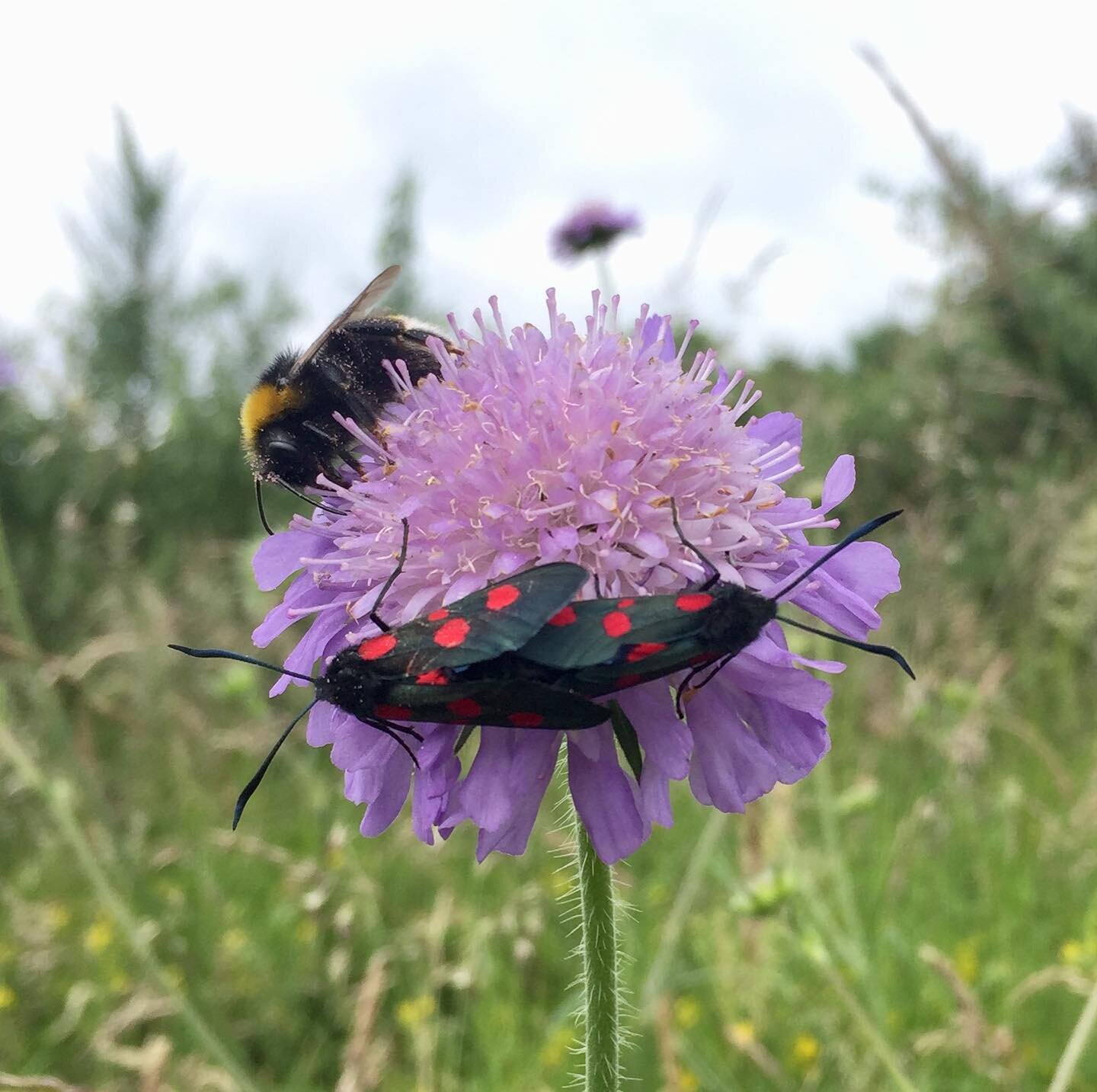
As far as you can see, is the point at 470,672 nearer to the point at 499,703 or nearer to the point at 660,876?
the point at 499,703

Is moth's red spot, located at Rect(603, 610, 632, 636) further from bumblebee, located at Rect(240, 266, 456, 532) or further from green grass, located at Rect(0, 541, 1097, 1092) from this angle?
bumblebee, located at Rect(240, 266, 456, 532)

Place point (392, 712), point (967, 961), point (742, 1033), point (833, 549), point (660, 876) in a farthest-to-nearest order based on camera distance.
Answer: point (660, 876)
point (967, 961)
point (742, 1033)
point (833, 549)
point (392, 712)

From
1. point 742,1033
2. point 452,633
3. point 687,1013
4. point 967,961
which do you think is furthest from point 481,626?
point 967,961

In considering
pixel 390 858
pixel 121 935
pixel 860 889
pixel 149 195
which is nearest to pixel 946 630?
pixel 860 889

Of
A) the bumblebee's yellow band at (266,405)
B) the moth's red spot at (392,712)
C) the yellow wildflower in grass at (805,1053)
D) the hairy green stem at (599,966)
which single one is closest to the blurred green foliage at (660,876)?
the yellow wildflower in grass at (805,1053)

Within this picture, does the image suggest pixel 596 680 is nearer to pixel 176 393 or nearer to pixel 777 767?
pixel 777 767

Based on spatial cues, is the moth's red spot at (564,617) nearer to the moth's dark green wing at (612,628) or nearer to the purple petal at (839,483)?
the moth's dark green wing at (612,628)

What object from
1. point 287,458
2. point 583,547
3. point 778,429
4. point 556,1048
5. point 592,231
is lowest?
point 556,1048

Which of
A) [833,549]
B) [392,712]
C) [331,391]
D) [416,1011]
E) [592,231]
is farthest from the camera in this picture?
[592,231]
